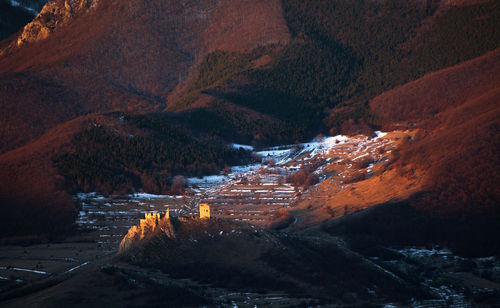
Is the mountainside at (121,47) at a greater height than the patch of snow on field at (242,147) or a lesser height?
greater

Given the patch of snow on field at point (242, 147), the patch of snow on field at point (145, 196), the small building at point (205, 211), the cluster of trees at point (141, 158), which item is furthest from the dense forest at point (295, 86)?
the small building at point (205, 211)

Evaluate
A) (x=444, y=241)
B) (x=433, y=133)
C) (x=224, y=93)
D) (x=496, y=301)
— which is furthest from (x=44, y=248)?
(x=224, y=93)

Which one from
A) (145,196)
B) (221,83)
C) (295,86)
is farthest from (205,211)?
(221,83)

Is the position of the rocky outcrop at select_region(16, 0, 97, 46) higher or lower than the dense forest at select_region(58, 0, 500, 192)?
higher

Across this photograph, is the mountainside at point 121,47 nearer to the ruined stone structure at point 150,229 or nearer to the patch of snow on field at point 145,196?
the patch of snow on field at point 145,196

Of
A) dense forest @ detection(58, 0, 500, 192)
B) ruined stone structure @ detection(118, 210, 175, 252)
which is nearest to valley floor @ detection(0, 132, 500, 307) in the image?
ruined stone structure @ detection(118, 210, 175, 252)

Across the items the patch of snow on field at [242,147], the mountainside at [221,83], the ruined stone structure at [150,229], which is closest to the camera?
the ruined stone structure at [150,229]

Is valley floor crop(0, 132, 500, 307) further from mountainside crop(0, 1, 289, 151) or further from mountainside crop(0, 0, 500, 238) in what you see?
mountainside crop(0, 1, 289, 151)

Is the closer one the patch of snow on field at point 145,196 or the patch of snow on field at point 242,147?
the patch of snow on field at point 145,196

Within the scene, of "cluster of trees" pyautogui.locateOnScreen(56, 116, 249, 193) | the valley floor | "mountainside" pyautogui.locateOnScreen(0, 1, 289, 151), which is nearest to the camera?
the valley floor
